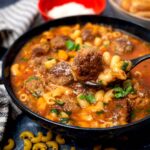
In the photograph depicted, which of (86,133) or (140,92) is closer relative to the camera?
(86,133)

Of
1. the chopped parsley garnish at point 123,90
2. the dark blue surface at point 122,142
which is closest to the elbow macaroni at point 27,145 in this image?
the dark blue surface at point 122,142

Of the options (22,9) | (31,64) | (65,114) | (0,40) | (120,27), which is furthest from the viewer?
(22,9)

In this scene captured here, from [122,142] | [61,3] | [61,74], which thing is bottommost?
[122,142]

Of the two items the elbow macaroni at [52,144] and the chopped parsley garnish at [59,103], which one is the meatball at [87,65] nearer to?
the chopped parsley garnish at [59,103]

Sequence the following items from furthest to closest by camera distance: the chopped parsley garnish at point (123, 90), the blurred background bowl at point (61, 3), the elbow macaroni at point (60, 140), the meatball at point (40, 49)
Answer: the blurred background bowl at point (61, 3) → the meatball at point (40, 49) → the elbow macaroni at point (60, 140) → the chopped parsley garnish at point (123, 90)

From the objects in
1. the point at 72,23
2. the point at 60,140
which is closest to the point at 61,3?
the point at 72,23

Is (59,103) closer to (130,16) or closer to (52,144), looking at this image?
(52,144)

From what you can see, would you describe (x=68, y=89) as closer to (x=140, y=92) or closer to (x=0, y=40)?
(x=140, y=92)

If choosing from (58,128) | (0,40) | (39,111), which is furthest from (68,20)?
Result: (58,128)
